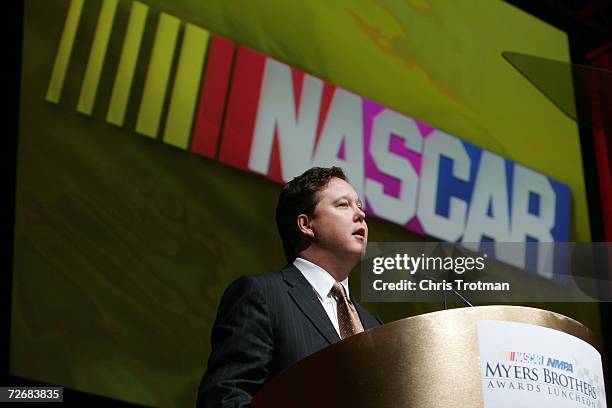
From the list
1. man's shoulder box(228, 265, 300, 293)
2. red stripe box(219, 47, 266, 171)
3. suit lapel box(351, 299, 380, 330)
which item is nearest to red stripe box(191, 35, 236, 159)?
red stripe box(219, 47, 266, 171)

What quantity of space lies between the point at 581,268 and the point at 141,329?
2200 mm

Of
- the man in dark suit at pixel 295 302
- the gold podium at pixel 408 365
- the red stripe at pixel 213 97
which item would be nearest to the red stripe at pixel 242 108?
the red stripe at pixel 213 97

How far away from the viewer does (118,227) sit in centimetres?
345

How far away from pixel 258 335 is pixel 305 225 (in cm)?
43

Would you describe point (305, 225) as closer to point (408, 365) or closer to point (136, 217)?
point (408, 365)

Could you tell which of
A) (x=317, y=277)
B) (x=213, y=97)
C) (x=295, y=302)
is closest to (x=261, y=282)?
(x=295, y=302)

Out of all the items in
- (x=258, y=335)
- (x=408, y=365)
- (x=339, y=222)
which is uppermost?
(x=339, y=222)

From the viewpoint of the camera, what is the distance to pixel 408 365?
1.41 metres

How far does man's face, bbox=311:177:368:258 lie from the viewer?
6.91 feet

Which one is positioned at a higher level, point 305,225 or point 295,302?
point 305,225

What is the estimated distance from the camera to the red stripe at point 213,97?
12.3ft

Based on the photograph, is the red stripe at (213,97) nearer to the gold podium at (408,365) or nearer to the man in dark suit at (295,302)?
the man in dark suit at (295,302)

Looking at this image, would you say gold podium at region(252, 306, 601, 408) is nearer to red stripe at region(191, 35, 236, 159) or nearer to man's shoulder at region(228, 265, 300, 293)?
man's shoulder at region(228, 265, 300, 293)

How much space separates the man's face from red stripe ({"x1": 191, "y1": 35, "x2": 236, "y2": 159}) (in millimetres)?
1577
